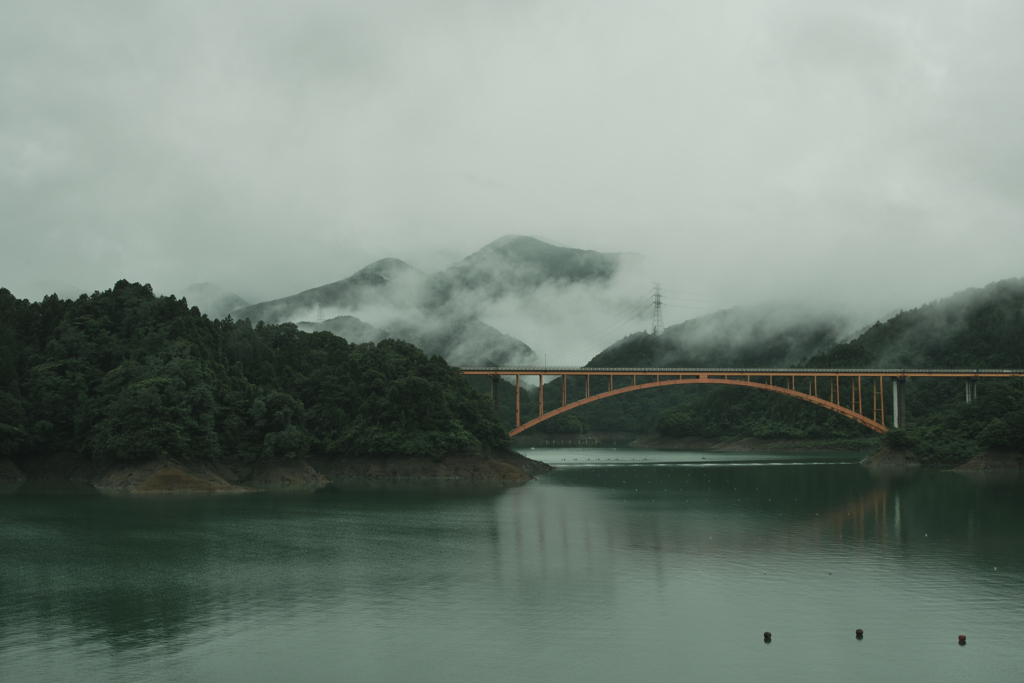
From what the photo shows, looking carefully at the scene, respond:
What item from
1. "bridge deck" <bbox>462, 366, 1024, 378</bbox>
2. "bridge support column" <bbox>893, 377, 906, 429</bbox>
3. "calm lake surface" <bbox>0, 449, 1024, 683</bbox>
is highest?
"bridge deck" <bbox>462, 366, 1024, 378</bbox>

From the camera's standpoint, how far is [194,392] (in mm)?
67812

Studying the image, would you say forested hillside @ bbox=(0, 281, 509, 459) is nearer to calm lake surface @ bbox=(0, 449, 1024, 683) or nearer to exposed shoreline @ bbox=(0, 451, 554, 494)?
exposed shoreline @ bbox=(0, 451, 554, 494)

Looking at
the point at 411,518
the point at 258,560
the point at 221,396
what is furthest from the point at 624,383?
the point at 258,560

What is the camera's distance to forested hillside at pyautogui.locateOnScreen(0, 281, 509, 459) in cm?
6712

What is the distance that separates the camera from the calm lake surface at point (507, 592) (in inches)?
838

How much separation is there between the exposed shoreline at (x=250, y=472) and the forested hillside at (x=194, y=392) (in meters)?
0.94

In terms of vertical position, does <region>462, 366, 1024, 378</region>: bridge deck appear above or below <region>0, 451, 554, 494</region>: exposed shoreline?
above

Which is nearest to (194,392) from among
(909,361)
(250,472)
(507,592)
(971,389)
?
(250,472)

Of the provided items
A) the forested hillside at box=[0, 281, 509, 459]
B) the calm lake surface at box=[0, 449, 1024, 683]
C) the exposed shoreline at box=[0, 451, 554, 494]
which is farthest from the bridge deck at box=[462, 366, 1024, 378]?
the calm lake surface at box=[0, 449, 1024, 683]

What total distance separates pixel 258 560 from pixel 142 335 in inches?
1897

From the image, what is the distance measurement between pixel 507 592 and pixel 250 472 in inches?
1859

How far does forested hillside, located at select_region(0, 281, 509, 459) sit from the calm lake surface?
13150 millimetres

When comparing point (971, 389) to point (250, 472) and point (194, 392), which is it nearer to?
point (250, 472)

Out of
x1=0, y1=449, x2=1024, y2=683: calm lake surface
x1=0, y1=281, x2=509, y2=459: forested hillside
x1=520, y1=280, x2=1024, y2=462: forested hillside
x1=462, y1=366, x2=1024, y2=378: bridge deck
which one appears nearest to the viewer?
x1=0, y1=449, x2=1024, y2=683: calm lake surface
